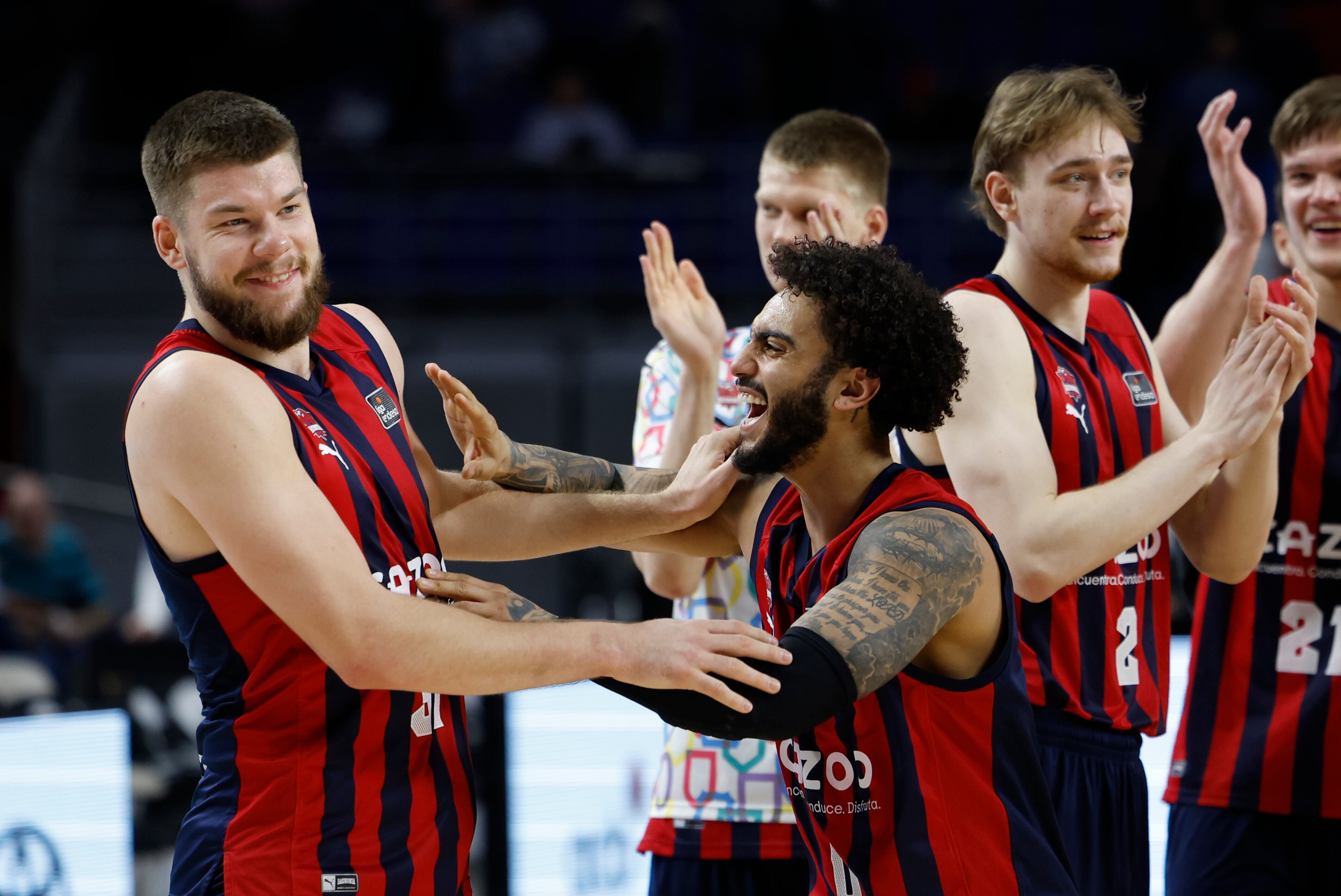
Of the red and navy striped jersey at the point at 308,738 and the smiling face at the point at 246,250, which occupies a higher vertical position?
the smiling face at the point at 246,250

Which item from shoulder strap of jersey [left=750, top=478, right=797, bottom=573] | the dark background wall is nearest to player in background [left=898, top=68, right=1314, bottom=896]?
shoulder strap of jersey [left=750, top=478, right=797, bottom=573]

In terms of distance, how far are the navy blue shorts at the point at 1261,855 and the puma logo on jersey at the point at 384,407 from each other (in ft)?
7.91

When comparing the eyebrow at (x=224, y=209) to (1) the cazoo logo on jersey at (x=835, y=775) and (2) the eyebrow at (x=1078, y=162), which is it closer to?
(1) the cazoo logo on jersey at (x=835, y=775)

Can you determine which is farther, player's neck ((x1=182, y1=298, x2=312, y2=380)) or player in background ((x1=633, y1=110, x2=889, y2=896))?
player in background ((x1=633, y1=110, x2=889, y2=896))

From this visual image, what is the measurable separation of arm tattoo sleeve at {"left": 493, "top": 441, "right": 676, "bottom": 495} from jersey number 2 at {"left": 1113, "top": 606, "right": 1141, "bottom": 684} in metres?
1.13

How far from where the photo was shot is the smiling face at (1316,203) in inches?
153

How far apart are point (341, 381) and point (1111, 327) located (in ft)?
6.35

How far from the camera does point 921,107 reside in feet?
36.1

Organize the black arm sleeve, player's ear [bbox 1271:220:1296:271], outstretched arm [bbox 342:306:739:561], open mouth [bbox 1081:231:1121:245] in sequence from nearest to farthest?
the black arm sleeve, outstretched arm [bbox 342:306:739:561], open mouth [bbox 1081:231:1121:245], player's ear [bbox 1271:220:1296:271]

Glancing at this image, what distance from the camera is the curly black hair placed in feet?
9.62

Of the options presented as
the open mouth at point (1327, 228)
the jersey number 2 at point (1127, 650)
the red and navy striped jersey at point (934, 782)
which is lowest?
the red and navy striped jersey at point (934, 782)

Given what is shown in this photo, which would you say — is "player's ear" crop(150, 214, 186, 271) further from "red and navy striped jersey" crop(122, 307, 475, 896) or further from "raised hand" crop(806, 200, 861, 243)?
"raised hand" crop(806, 200, 861, 243)

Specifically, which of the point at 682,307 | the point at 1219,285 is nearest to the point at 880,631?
the point at 682,307

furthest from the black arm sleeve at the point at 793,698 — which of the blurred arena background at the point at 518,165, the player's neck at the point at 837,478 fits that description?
the blurred arena background at the point at 518,165
